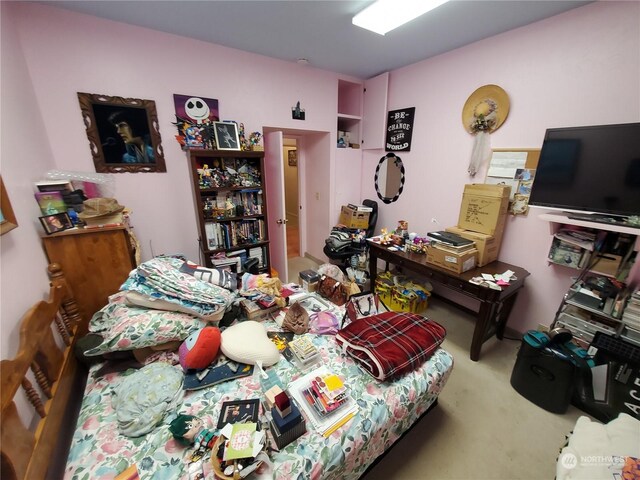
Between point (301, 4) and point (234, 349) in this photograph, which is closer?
point (234, 349)

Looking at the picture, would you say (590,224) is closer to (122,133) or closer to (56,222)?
(56,222)

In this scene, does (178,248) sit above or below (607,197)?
below

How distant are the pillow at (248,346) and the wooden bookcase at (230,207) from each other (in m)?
1.32

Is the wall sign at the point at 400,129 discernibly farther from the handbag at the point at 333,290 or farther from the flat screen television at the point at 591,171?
the handbag at the point at 333,290

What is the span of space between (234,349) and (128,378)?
0.49 metres

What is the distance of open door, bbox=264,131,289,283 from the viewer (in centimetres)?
276

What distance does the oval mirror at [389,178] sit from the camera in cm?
315

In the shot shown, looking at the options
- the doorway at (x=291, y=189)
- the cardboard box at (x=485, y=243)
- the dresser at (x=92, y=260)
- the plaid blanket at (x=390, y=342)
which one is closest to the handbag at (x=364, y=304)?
the plaid blanket at (x=390, y=342)

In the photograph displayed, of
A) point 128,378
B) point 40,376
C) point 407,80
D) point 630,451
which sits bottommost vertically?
point 630,451

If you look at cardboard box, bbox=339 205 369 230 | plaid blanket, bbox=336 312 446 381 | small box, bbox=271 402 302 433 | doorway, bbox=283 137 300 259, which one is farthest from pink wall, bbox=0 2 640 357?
doorway, bbox=283 137 300 259

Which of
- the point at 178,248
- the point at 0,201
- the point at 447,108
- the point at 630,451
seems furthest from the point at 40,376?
the point at 447,108

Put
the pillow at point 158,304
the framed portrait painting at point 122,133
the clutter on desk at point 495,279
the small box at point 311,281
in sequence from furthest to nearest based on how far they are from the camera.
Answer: the small box at point 311,281 → the framed portrait painting at point 122,133 → the clutter on desk at point 495,279 → the pillow at point 158,304

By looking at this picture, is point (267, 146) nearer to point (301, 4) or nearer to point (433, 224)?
point (301, 4)

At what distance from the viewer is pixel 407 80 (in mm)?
2850
